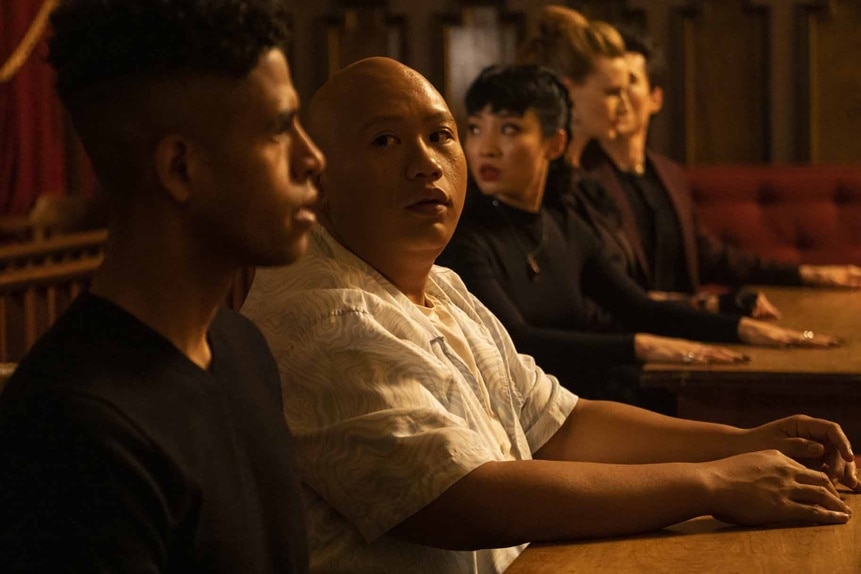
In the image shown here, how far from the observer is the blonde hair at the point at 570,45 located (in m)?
4.07

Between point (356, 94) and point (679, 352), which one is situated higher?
point (356, 94)

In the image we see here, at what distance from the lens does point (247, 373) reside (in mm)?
1138

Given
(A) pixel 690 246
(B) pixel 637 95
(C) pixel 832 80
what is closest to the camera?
(B) pixel 637 95

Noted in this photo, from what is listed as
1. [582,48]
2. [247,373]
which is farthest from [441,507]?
[582,48]

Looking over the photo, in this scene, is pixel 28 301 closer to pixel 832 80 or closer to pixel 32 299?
pixel 32 299

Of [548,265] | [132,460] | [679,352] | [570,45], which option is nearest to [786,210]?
[570,45]

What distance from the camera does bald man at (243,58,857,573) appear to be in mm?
1399

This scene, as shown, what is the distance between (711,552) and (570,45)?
112 inches

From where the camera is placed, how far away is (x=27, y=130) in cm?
621

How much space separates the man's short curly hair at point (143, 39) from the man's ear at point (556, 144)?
2.06 meters

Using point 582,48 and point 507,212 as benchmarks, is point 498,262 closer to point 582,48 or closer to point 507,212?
point 507,212

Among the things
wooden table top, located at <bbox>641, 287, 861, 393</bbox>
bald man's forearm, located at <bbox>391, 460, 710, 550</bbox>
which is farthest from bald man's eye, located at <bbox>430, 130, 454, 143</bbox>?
wooden table top, located at <bbox>641, 287, 861, 393</bbox>

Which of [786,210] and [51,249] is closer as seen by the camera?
[51,249]

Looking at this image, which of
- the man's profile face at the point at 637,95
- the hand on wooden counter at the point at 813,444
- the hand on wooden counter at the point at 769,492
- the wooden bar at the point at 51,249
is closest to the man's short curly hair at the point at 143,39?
the hand on wooden counter at the point at 769,492
